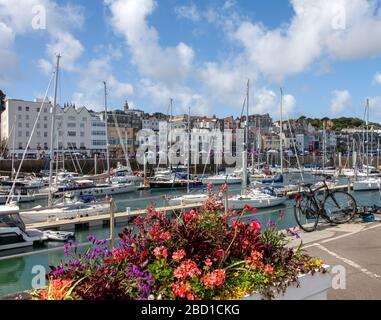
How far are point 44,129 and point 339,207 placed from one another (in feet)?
327

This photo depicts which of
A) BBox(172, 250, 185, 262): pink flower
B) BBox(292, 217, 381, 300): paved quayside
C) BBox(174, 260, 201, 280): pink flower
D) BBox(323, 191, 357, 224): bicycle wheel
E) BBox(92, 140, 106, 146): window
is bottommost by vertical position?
BBox(292, 217, 381, 300): paved quayside

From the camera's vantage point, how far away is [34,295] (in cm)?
357

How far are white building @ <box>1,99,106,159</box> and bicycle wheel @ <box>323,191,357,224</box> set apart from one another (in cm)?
8740

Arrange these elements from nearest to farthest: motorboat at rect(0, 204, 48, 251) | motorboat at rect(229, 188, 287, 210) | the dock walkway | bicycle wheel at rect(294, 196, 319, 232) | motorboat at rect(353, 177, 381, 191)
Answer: bicycle wheel at rect(294, 196, 319, 232)
motorboat at rect(0, 204, 48, 251)
the dock walkway
motorboat at rect(229, 188, 287, 210)
motorboat at rect(353, 177, 381, 191)

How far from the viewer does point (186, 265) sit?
11.8 ft

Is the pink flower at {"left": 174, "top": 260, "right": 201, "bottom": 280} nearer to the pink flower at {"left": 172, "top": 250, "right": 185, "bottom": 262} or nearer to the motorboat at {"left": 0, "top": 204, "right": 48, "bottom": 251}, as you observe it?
the pink flower at {"left": 172, "top": 250, "right": 185, "bottom": 262}

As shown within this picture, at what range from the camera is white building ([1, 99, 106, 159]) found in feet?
315

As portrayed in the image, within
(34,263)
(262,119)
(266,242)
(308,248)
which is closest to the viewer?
(266,242)

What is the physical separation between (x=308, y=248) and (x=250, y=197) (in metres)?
26.7

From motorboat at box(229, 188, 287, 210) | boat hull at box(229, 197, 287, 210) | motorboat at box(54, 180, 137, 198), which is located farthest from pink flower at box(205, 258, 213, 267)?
motorboat at box(54, 180, 137, 198)

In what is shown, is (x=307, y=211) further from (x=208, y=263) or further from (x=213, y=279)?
(x=213, y=279)
